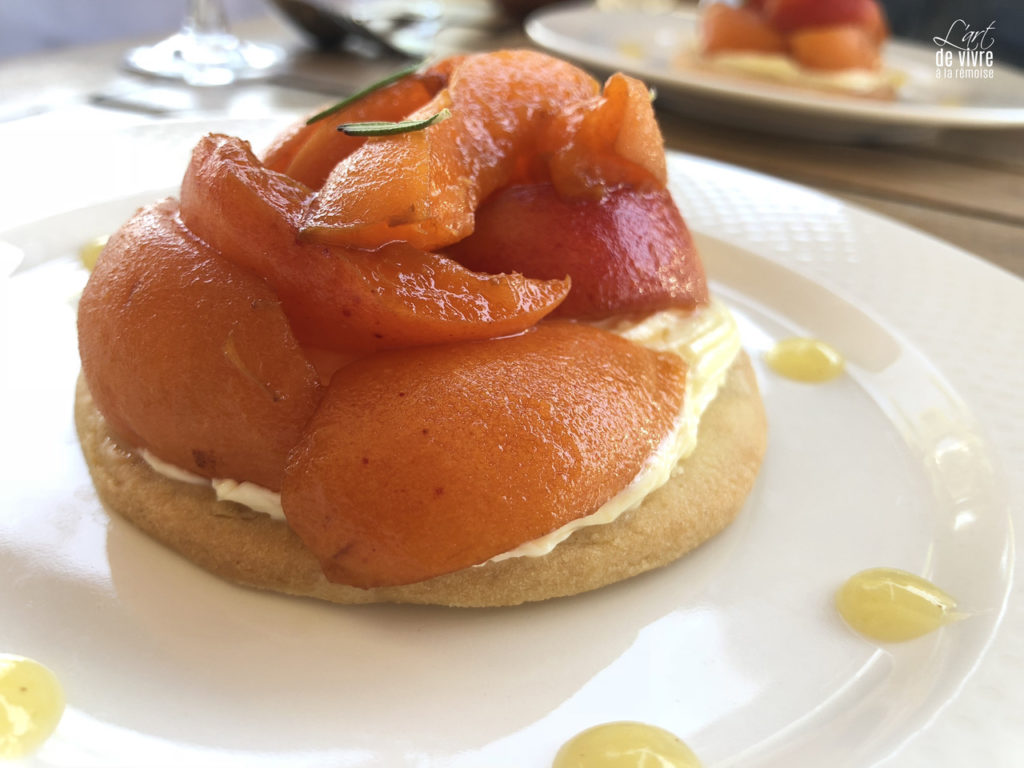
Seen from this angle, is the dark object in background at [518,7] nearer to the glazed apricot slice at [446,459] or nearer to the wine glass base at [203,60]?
the wine glass base at [203,60]

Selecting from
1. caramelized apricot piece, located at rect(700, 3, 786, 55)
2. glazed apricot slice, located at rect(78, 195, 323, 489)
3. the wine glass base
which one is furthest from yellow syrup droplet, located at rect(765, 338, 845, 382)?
the wine glass base

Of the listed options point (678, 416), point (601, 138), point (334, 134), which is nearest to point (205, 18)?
point (334, 134)

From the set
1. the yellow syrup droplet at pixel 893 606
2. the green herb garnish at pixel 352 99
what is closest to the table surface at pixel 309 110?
the green herb garnish at pixel 352 99

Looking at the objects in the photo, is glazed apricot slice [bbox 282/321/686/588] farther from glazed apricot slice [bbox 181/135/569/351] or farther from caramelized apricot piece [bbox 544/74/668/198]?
caramelized apricot piece [bbox 544/74/668/198]

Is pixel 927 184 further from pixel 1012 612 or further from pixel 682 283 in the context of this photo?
pixel 1012 612

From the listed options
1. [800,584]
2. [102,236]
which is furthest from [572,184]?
[102,236]

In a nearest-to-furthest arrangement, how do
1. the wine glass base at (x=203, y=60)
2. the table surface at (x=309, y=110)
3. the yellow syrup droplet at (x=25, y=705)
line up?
1. the yellow syrup droplet at (x=25, y=705)
2. the table surface at (x=309, y=110)
3. the wine glass base at (x=203, y=60)

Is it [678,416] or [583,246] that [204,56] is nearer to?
[583,246]

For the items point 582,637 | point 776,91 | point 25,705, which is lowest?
point 582,637
